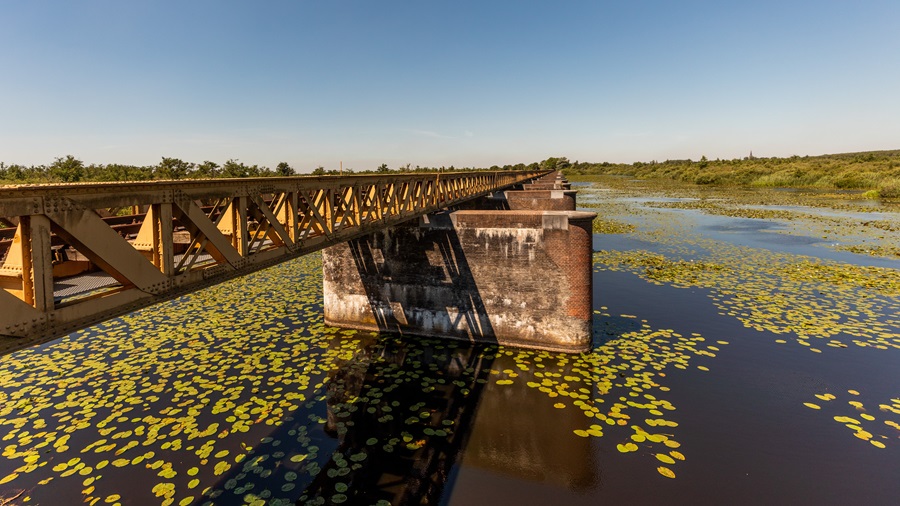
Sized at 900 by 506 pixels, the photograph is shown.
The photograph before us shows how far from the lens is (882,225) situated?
30.9 m

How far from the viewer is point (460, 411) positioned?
9031 millimetres

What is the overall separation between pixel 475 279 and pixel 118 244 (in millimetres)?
9351

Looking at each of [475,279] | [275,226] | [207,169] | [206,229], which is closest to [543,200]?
[475,279]

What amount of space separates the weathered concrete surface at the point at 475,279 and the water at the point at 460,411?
2.14ft

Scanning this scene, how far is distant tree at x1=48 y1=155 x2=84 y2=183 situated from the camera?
33500mm

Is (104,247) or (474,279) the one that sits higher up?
(104,247)

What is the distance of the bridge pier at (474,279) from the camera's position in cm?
1155

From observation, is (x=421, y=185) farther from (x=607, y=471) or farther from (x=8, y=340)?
(x=8, y=340)

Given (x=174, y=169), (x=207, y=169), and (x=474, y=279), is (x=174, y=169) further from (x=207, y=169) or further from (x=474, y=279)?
(x=474, y=279)

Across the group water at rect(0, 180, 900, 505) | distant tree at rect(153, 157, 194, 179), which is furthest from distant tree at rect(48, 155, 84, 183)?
water at rect(0, 180, 900, 505)

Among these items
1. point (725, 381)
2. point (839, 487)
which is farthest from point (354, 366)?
point (839, 487)

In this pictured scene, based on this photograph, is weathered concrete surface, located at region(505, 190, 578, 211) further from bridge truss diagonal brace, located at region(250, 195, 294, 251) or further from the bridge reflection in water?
bridge truss diagonal brace, located at region(250, 195, 294, 251)

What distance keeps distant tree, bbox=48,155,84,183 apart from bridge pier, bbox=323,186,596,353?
32947 millimetres

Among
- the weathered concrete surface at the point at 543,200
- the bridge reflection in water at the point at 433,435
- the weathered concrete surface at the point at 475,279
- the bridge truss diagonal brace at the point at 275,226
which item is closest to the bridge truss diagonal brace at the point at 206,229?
the bridge truss diagonal brace at the point at 275,226
